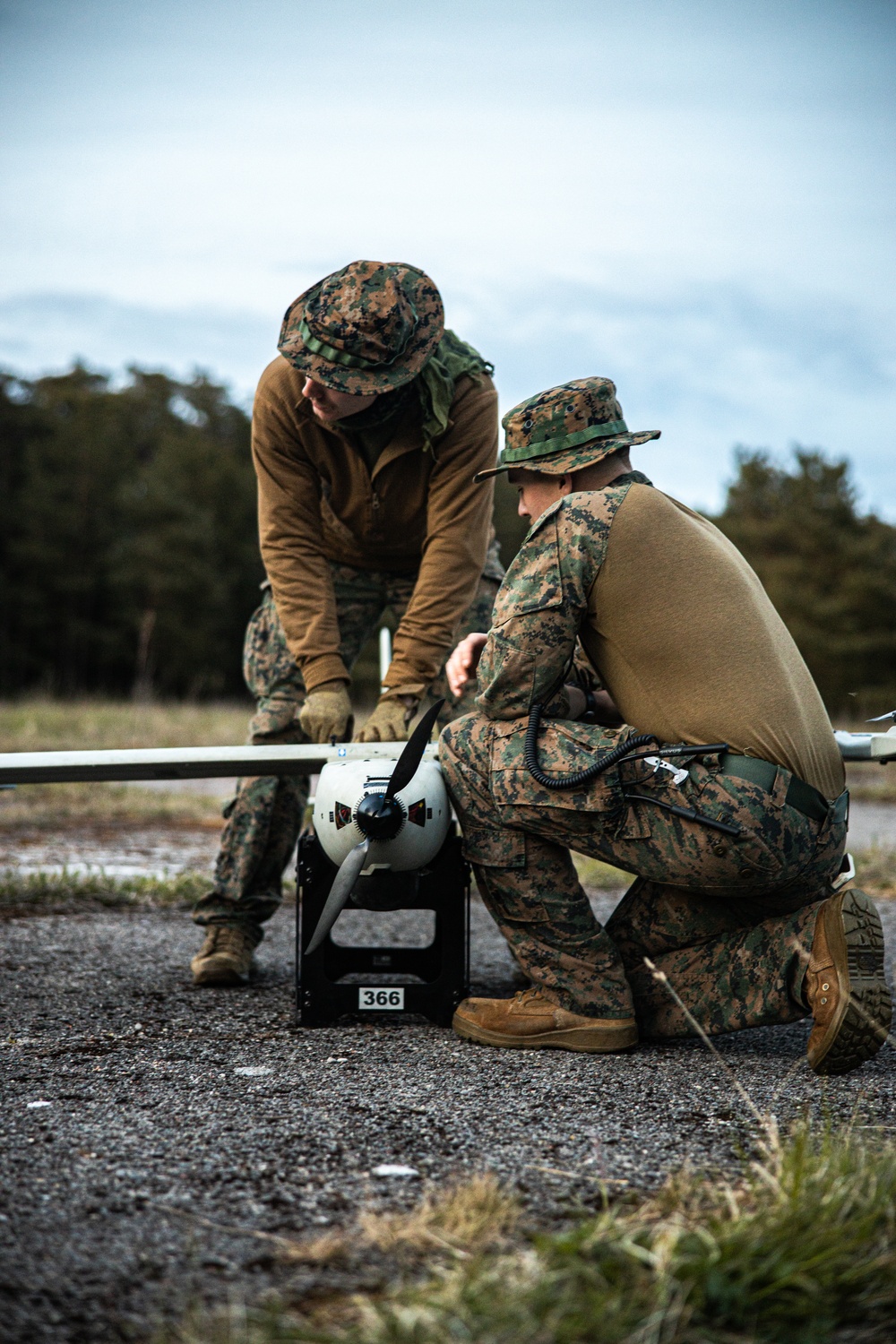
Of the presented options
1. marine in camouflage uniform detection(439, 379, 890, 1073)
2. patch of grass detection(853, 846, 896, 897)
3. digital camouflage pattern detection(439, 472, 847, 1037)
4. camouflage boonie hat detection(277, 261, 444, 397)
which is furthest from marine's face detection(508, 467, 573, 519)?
patch of grass detection(853, 846, 896, 897)

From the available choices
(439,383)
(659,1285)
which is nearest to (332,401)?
(439,383)

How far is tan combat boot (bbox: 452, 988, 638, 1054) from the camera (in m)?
3.53

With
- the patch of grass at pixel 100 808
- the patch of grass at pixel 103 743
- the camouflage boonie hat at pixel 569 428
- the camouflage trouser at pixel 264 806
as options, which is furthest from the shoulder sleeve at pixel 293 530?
the patch of grass at pixel 100 808

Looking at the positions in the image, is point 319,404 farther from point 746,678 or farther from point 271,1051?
point 271,1051

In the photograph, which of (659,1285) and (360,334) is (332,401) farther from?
(659,1285)

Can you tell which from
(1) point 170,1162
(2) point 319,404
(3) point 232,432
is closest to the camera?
(1) point 170,1162

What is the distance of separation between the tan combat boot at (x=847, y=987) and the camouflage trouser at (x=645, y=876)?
0.34 feet

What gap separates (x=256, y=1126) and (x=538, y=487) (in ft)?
6.83

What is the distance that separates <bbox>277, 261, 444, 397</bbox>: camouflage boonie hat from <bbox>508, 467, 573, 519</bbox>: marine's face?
0.71m

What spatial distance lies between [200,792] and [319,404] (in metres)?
7.63

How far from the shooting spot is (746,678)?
3.38m

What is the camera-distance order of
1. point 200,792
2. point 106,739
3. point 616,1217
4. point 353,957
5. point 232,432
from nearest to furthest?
1. point 616,1217
2. point 353,957
3. point 200,792
4. point 106,739
5. point 232,432

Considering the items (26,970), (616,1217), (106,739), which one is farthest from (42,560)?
(616,1217)

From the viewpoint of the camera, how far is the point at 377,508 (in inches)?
187
